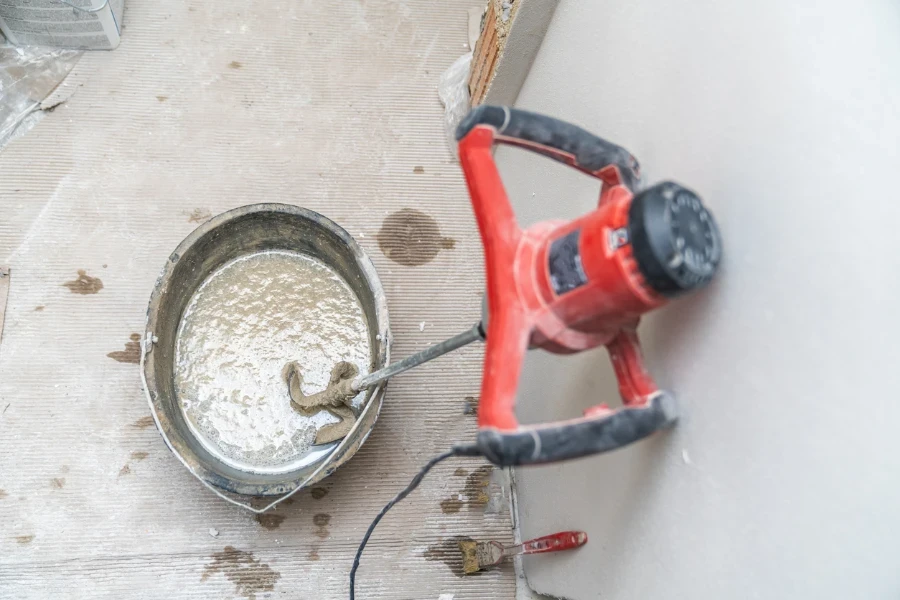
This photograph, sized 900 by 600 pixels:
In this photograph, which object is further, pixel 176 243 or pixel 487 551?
pixel 176 243

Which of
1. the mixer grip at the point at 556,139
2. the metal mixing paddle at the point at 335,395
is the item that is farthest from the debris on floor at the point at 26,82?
the mixer grip at the point at 556,139

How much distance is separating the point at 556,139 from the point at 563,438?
36cm

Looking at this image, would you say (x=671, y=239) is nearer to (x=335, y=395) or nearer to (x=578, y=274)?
(x=578, y=274)

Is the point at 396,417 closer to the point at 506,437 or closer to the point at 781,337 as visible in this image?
the point at 506,437

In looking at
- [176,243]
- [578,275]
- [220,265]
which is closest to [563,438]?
[578,275]

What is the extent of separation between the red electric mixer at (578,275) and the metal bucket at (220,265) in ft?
1.53

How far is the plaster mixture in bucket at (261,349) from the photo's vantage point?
1337mm

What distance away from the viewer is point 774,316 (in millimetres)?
596

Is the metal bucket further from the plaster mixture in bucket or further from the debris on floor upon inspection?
the debris on floor

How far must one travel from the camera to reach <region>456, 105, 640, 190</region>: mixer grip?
0.73 m

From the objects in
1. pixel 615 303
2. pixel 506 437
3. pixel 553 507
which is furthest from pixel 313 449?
pixel 615 303

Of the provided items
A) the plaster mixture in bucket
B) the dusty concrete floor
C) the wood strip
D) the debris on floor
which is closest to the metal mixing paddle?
the plaster mixture in bucket

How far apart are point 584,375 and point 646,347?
0.18 metres

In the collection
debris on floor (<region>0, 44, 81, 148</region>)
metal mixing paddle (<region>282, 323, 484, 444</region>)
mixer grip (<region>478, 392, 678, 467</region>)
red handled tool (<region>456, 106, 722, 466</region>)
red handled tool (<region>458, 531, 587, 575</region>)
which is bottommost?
red handled tool (<region>458, 531, 587, 575</region>)
